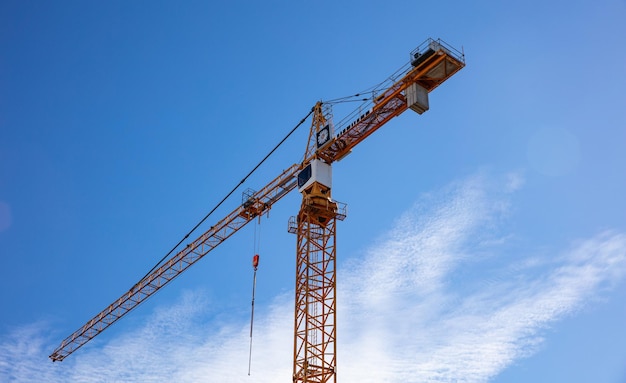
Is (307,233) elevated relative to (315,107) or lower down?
lower down

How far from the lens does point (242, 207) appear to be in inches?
2067

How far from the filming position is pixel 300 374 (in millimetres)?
40812

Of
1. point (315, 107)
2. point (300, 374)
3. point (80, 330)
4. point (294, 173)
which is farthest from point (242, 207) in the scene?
point (80, 330)

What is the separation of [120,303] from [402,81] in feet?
131

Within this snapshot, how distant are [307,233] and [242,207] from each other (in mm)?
9851

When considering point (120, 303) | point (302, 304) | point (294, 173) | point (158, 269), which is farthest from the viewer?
point (120, 303)

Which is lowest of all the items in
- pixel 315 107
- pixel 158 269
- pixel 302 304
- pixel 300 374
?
pixel 300 374

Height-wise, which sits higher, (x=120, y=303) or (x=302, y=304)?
(x=120, y=303)

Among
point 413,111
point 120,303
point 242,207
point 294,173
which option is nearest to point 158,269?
point 120,303

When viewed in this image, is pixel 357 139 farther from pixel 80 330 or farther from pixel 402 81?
pixel 80 330

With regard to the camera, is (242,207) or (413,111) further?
(242,207)

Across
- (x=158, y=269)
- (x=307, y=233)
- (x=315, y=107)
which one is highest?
(x=315, y=107)

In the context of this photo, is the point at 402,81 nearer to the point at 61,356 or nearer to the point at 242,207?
the point at 242,207

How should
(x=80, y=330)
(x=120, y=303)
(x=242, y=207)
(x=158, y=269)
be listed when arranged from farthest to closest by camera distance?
(x=80, y=330) → (x=120, y=303) → (x=158, y=269) → (x=242, y=207)
